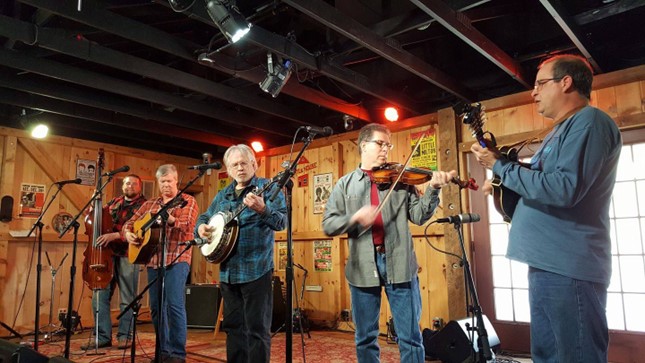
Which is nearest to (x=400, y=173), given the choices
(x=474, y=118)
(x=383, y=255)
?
(x=383, y=255)

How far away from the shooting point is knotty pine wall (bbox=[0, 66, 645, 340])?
4602 millimetres

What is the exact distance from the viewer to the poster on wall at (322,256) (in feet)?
20.2

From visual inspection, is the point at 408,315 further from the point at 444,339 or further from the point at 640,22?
the point at 640,22

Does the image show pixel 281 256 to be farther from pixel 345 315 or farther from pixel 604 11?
pixel 604 11

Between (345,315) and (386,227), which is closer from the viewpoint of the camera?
(386,227)

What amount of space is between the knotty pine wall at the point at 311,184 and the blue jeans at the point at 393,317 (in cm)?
263

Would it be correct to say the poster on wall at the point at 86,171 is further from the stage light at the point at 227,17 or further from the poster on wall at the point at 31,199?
the stage light at the point at 227,17

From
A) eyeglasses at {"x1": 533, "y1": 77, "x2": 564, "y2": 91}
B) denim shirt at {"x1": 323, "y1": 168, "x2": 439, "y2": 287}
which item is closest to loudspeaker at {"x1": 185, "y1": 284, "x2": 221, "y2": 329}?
denim shirt at {"x1": 323, "y1": 168, "x2": 439, "y2": 287}

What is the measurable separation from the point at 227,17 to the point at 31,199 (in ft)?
15.6

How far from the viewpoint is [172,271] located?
358cm

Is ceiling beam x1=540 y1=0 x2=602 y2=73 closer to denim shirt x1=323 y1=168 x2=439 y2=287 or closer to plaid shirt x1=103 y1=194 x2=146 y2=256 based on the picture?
denim shirt x1=323 y1=168 x2=439 y2=287

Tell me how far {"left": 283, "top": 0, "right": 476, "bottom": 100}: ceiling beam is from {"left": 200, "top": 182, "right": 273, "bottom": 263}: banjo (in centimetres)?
131

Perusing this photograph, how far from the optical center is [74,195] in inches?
249

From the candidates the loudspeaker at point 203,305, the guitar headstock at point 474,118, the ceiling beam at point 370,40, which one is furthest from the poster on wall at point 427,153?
the guitar headstock at point 474,118
